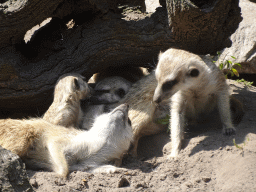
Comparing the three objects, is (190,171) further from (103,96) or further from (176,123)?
(103,96)

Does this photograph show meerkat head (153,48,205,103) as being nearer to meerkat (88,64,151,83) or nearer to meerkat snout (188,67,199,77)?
meerkat snout (188,67,199,77)

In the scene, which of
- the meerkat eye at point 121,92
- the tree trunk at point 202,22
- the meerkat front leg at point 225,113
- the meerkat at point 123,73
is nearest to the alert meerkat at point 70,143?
the meerkat eye at point 121,92

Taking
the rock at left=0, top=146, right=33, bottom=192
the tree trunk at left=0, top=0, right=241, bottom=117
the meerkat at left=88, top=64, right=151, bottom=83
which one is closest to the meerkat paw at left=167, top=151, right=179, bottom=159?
the tree trunk at left=0, top=0, right=241, bottom=117

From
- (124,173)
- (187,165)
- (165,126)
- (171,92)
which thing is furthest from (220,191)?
(165,126)

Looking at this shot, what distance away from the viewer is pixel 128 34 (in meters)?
3.87

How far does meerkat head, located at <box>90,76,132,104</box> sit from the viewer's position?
4243 millimetres

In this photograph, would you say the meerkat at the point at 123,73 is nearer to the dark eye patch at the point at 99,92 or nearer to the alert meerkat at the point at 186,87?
the dark eye patch at the point at 99,92

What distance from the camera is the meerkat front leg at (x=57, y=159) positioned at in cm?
281

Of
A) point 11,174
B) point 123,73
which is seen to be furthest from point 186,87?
point 11,174

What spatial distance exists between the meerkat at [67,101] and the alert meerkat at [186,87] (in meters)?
1.13

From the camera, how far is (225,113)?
350 centimetres

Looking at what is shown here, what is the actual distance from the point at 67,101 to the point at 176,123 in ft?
4.78

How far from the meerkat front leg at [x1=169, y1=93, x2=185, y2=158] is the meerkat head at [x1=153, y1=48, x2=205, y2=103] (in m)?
0.25

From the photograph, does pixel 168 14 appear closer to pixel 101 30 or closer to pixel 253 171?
pixel 101 30
